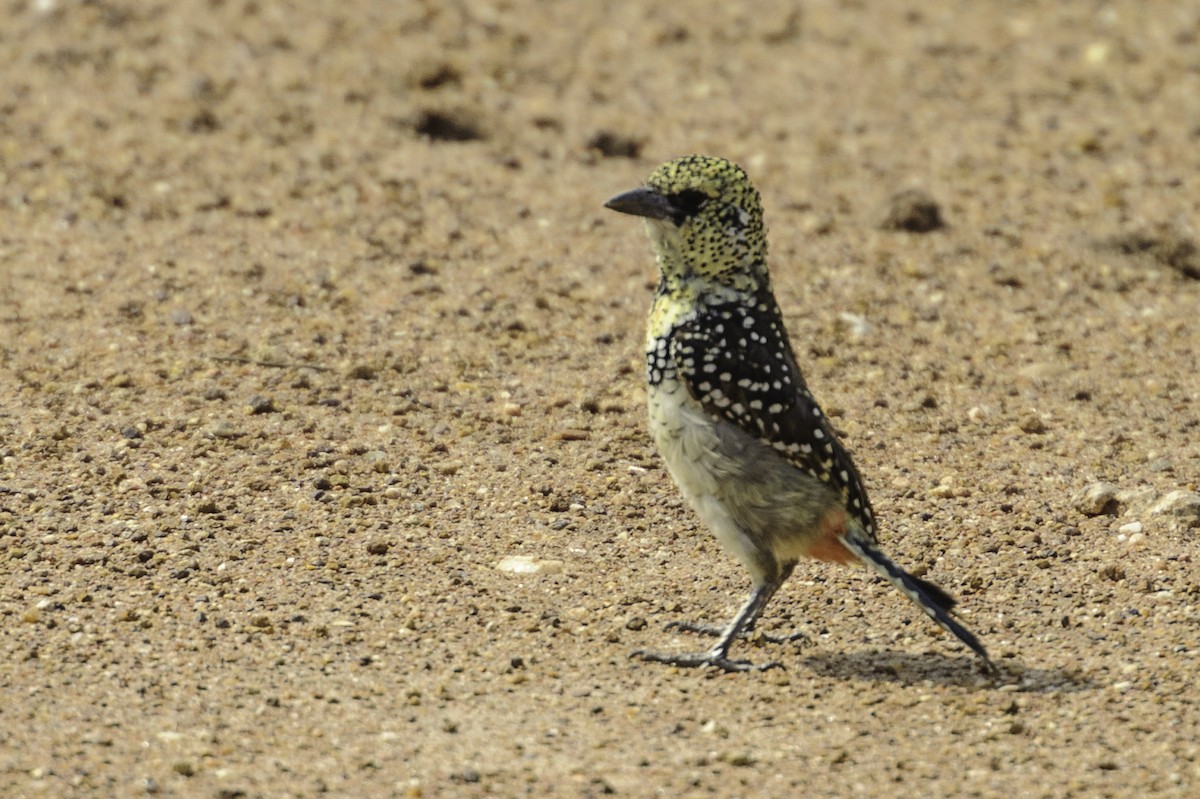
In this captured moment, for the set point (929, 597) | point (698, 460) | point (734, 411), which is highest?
point (734, 411)

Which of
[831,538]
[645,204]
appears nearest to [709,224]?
[645,204]

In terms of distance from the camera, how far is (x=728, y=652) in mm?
5773

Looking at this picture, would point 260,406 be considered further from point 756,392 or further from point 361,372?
point 756,392

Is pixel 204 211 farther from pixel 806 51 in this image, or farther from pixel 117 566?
pixel 806 51

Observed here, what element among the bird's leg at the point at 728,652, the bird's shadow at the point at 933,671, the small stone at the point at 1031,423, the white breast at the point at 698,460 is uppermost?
the white breast at the point at 698,460

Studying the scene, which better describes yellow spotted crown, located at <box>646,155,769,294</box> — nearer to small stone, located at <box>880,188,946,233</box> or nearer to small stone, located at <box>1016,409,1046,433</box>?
small stone, located at <box>1016,409,1046,433</box>

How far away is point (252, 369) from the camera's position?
24.7ft

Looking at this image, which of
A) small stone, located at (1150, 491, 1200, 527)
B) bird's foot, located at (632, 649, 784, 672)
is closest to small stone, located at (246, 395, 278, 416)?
bird's foot, located at (632, 649, 784, 672)

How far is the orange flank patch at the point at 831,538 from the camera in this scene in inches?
224

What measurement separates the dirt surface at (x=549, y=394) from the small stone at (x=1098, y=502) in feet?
0.05

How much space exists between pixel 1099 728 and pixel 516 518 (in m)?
2.30

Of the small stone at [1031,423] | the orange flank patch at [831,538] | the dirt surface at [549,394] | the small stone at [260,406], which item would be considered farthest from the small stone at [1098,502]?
the small stone at [260,406]

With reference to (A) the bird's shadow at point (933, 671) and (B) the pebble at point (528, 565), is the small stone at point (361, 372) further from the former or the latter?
(A) the bird's shadow at point (933, 671)

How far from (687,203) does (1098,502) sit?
2076 millimetres
